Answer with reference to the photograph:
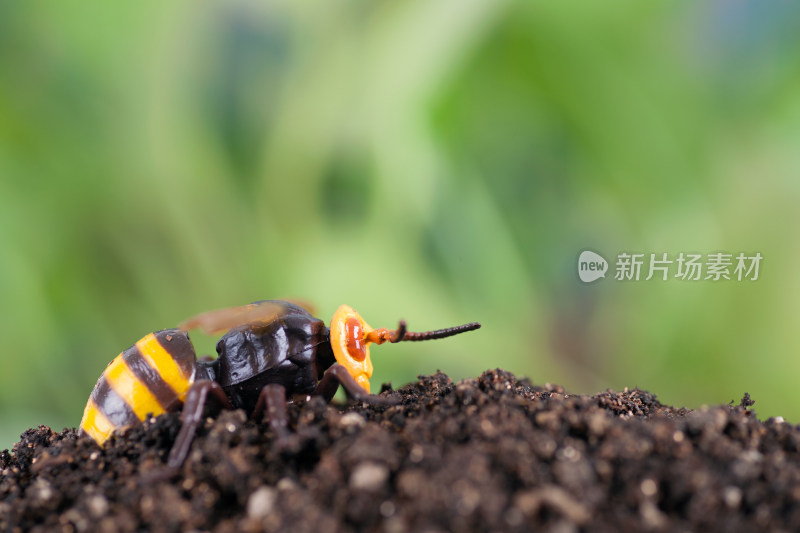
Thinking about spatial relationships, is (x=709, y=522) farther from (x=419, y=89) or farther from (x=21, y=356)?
(x=21, y=356)

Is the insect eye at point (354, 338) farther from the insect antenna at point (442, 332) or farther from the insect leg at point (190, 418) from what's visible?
the insect leg at point (190, 418)

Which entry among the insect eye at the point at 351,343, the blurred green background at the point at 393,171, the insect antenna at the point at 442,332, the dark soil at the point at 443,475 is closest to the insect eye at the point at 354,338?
the insect eye at the point at 351,343

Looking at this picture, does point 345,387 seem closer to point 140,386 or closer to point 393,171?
point 140,386

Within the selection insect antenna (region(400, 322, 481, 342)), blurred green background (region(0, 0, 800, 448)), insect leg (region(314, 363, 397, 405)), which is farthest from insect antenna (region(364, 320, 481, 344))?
blurred green background (region(0, 0, 800, 448))

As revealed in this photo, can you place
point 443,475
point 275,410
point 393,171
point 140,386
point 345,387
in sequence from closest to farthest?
point 443,475 < point 275,410 < point 345,387 < point 140,386 < point 393,171

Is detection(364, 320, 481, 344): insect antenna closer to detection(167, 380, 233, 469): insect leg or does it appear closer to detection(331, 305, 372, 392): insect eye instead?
detection(331, 305, 372, 392): insect eye

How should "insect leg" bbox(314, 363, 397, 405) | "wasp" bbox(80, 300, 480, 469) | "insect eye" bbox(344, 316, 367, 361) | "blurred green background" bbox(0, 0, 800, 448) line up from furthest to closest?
"blurred green background" bbox(0, 0, 800, 448) → "insect eye" bbox(344, 316, 367, 361) → "wasp" bbox(80, 300, 480, 469) → "insect leg" bbox(314, 363, 397, 405)

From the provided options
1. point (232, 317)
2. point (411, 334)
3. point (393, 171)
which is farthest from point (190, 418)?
point (393, 171)
